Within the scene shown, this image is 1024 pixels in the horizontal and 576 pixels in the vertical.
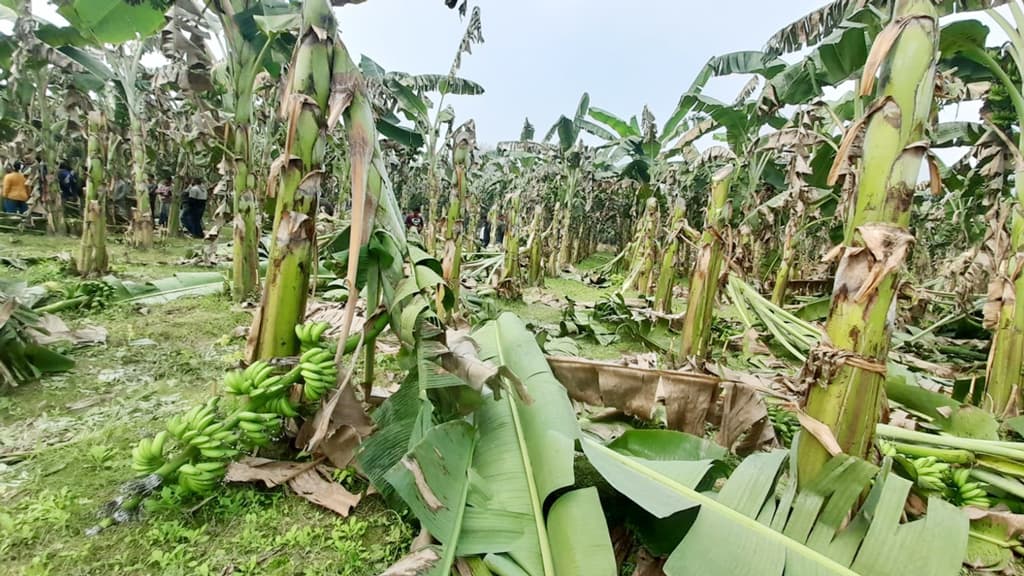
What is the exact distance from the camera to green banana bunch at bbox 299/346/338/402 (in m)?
1.16

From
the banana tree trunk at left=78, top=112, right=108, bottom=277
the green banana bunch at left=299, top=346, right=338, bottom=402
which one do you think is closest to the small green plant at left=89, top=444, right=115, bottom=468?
the green banana bunch at left=299, top=346, right=338, bottom=402

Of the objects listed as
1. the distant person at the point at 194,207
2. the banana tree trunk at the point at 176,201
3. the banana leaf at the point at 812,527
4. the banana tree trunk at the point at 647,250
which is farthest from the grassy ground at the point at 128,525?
the banana tree trunk at the point at 176,201

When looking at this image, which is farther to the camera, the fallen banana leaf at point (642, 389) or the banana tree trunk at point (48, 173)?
the banana tree trunk at point (48, 173)

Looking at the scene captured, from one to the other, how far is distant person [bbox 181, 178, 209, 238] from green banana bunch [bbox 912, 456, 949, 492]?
10.2 meters

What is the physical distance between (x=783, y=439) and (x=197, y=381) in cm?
231

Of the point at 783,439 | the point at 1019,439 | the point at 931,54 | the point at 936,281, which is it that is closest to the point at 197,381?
the point at 783,439

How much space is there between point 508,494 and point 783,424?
116cm

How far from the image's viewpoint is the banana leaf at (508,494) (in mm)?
860

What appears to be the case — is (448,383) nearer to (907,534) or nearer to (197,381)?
(907,534)

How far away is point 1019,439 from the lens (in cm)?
192

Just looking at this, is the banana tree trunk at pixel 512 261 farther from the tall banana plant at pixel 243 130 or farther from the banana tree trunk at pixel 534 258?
the tall banana plant at pixel 243 130

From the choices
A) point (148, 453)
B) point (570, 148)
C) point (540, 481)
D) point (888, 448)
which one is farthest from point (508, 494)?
point (570, 148)

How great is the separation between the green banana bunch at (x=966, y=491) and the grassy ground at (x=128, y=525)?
4.95ft

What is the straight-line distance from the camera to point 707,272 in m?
2.35
